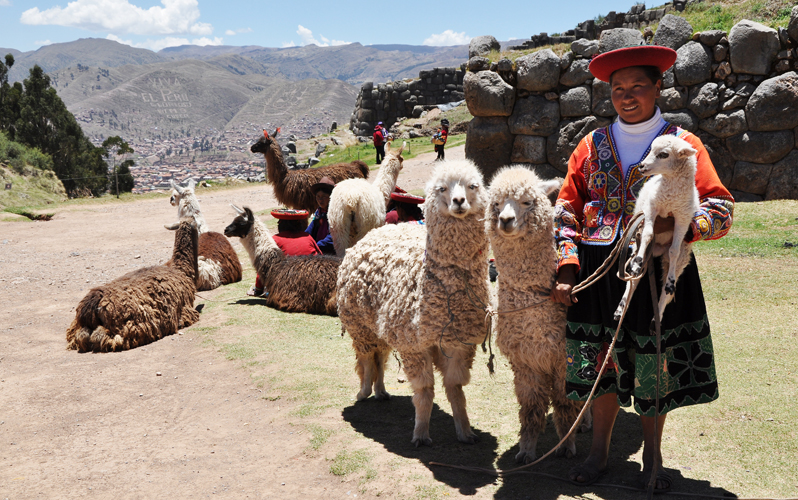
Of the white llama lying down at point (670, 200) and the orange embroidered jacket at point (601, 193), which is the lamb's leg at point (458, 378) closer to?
the orange embroidered jacket at point (601, 193)

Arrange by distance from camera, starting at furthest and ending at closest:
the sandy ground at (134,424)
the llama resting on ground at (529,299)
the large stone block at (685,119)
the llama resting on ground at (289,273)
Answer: the large stone block at (685,119) → the llama resting on ground at (289,273) → the sandy ground at (134,424) → the llama resting on ground at (529,299)

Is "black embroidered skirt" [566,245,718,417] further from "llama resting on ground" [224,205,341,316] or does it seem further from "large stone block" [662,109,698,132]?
"large stone block" [662,109,698,132]

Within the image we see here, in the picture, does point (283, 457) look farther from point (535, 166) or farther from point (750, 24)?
point (750, 24)

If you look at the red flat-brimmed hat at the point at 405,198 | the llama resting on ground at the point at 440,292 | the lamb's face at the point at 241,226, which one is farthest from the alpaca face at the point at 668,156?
the lamb's face at the point at 241,226

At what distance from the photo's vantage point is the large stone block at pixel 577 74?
8703mm

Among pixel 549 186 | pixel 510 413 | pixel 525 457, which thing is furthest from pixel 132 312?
pixel 549 186

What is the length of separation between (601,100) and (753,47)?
204 cm

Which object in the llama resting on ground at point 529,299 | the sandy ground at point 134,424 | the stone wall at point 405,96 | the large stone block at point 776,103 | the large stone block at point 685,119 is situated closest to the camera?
the llama resting on ground at point 529,299

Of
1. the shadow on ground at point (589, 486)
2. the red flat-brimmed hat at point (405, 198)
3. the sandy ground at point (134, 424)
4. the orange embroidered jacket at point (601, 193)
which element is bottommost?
the sandy ground at point (134, 424)

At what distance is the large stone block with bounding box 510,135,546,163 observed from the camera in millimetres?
9141

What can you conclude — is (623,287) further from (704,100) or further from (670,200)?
(704,100)

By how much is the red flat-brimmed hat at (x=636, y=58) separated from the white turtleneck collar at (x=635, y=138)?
0.20 meters

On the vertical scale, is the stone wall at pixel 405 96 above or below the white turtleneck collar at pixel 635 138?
above

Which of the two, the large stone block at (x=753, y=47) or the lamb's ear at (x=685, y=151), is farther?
the large stone block at (x=753, y=47)
